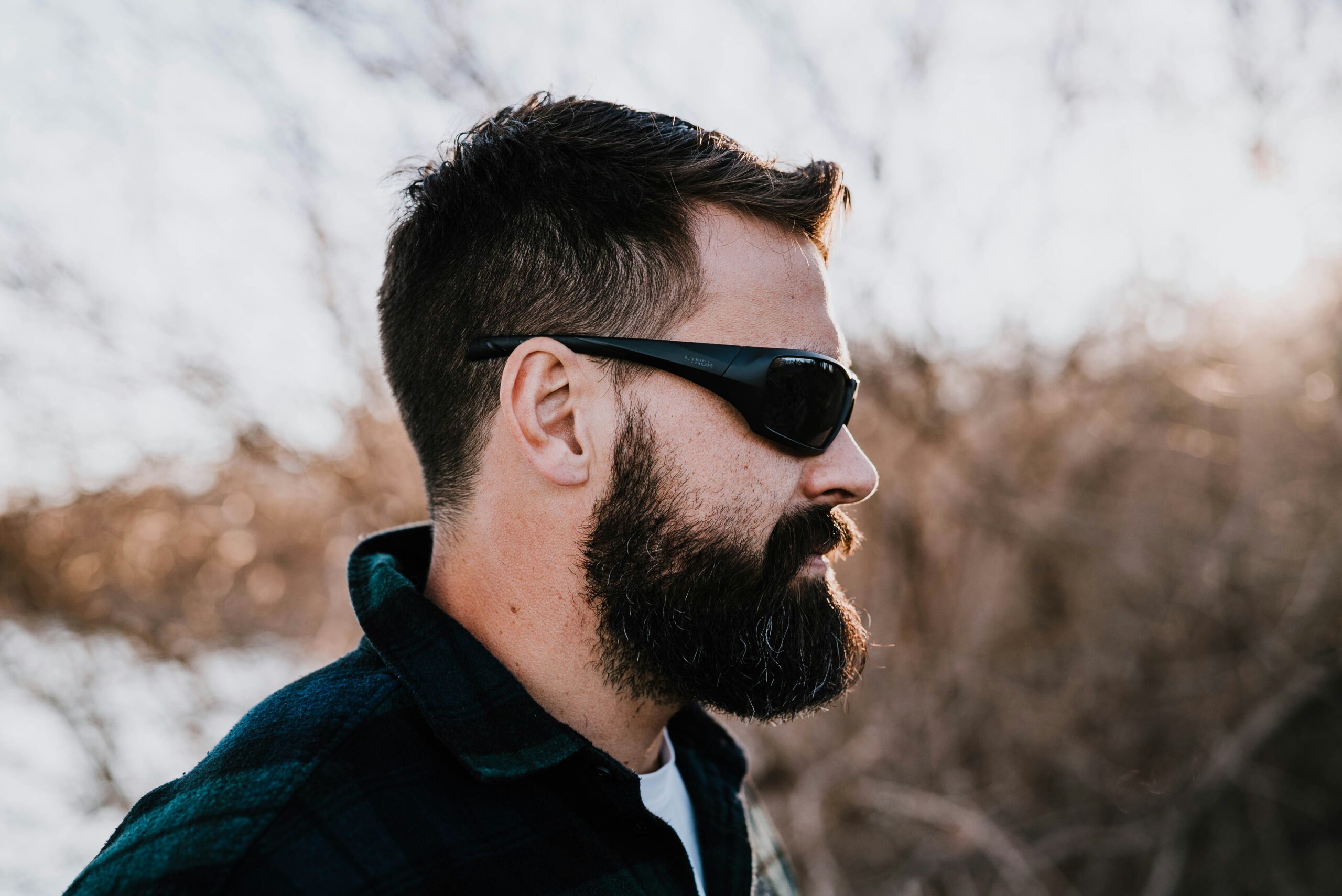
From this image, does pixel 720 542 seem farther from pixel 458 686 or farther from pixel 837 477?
pixel 458 686

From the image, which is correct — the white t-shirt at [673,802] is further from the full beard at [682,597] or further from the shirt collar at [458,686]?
the shirt collar at [458,686]

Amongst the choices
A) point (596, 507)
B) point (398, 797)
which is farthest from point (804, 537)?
point (398, 797)

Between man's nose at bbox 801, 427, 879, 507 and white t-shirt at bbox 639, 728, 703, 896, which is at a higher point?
man's nose at bbox 801, 427, 879, 507

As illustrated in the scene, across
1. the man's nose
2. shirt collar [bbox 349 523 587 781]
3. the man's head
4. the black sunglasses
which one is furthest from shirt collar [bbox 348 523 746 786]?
the man's nose

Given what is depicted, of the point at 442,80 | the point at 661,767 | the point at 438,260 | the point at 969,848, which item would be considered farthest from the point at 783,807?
the point at 442,80

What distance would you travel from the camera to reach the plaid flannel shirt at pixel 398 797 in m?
1.18

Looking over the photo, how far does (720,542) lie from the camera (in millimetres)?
1739

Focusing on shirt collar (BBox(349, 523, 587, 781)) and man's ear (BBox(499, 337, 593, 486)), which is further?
man's ear (BBox(499, 337, 593, 486))

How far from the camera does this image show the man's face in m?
1.71

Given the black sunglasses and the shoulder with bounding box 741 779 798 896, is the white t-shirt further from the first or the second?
the black sunglasses

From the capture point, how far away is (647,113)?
2.00m

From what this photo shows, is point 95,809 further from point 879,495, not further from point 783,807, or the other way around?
point 879,495

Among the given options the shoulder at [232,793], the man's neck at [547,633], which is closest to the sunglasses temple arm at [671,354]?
the man's neck at [547,633]

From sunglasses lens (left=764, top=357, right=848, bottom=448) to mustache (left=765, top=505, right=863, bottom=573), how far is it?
161mm
